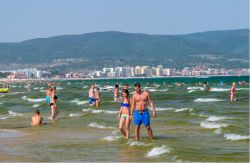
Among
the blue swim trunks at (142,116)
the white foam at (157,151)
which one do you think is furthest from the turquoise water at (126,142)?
the blue swim trunks at (142,116)

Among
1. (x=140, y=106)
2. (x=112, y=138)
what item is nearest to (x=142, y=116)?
(x=140, y=106)

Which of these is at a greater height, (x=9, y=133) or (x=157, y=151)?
(x=157, y=151)

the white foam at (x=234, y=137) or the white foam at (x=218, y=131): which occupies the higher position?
the white foam at (x=234, y=137)

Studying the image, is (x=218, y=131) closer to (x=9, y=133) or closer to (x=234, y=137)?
(x=234, y=137)

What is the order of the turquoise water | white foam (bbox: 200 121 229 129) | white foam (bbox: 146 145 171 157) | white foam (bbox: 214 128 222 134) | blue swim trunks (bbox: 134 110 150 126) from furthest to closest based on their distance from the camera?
white foam (bbox: 200 121 229 129) < white foam (bbox: 214 128 222 134) < blue swim trunks (bbox: 134 110 150 126) < white foam (bbox: 146 145 171 157) < the turquoise water

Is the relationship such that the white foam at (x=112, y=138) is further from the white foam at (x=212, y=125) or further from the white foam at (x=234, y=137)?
the white foam at (x=212, y=125)

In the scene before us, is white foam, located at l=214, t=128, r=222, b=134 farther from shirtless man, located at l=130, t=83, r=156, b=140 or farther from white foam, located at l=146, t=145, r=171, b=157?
white foam, located at l=146, t=145, r=171, b=157

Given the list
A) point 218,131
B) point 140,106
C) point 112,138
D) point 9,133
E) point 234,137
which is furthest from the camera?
point 9,133

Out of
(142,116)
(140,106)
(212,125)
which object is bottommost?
(212,125)

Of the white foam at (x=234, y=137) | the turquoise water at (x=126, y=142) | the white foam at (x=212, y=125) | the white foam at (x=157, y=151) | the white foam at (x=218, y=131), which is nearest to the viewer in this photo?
the turquoise water at (x=126, y=142)

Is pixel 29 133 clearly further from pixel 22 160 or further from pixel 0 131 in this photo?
pixel 22 160

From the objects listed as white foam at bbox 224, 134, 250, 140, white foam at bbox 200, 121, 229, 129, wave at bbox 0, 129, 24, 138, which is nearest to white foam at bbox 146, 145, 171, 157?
white foam at bbox 224, 134, 250, 140

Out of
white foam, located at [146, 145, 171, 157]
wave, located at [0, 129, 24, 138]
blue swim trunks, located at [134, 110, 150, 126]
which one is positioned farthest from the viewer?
wave, located at [0, 129, 24, 138]

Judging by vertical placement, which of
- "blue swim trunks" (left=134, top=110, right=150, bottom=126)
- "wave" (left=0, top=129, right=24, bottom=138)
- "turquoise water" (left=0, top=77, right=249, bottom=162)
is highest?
"blue swim trunks" (left=134, top=110, right=150, bottom=126)
